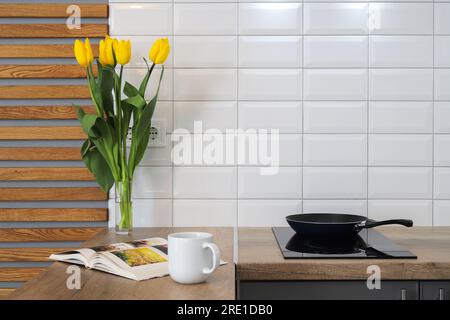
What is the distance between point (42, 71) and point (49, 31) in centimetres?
15

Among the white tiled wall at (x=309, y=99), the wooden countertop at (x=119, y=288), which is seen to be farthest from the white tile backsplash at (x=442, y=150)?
the wooden countertop at (x=119, y=288)

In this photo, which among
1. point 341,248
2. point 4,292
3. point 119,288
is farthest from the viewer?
point 4,292

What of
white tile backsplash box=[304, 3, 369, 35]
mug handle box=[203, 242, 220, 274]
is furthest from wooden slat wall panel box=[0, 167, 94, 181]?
white tile backsplash box=[304, 3, 369, 35]

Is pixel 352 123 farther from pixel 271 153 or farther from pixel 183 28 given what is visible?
pixel 183 28

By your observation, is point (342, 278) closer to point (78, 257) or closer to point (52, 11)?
point (78, 257)

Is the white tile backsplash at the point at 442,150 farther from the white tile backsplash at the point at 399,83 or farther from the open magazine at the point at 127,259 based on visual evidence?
the open magazine at the point at 127,259

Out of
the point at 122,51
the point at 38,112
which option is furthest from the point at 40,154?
the point at 122,51

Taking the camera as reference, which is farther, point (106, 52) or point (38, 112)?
point (38, 112)

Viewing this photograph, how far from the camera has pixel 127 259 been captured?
1100 mm

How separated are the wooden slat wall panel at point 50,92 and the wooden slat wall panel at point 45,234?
49cm

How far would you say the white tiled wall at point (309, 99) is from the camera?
5.51ft
